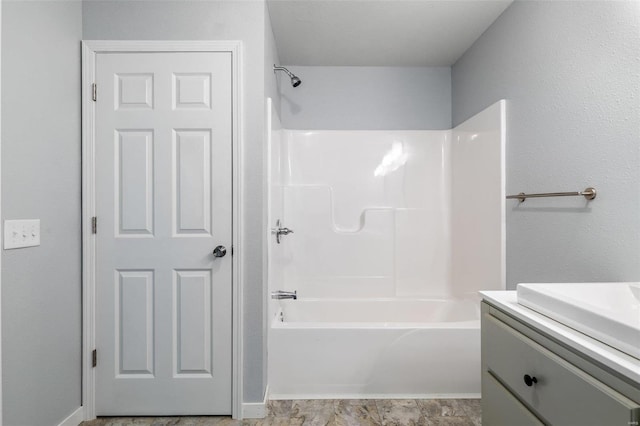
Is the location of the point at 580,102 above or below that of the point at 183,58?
below

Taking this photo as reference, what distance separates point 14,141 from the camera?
1.52 metres

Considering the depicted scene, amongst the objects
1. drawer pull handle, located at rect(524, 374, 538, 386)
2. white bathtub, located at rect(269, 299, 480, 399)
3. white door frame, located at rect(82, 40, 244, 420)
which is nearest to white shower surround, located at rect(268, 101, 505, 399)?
white bathtub, located at rect(269, 299, 480, 399)

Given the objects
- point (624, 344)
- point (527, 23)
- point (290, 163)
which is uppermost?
point (527, 23)

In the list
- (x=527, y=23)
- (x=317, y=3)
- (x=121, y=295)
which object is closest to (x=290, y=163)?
(x=317, y=3)

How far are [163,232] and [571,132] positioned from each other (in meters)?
2.04

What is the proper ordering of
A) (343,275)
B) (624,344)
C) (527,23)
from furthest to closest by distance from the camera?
(343,275) < (527,23) < (624,344)

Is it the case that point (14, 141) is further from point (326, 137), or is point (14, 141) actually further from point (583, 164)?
point (583, 164)

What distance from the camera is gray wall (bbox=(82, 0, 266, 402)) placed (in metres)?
1.97

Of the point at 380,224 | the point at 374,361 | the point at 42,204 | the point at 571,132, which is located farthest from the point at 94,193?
the point at 571,132

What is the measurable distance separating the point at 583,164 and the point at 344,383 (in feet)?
5.49

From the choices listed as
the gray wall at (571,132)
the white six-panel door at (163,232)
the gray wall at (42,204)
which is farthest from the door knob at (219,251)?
the gray wall at (571,132)

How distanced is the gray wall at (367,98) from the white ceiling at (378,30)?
84 millimetres

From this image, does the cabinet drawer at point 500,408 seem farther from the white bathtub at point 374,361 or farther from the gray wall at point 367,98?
the gray wall at point 367,98

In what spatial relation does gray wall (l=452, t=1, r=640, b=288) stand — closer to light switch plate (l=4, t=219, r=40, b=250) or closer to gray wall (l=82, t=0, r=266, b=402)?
gray wall (l=82, t=0, r=266, b=402)
